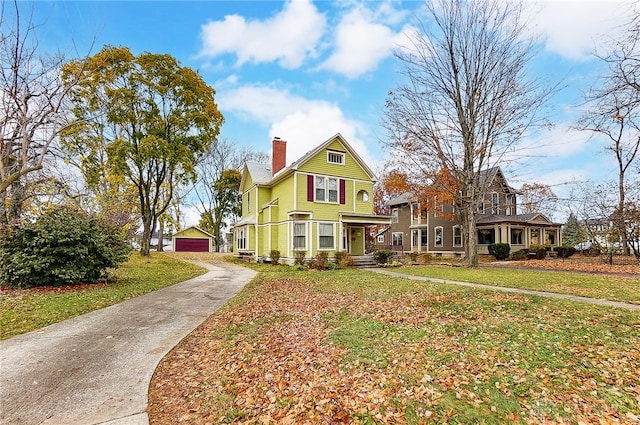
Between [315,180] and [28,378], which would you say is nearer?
[28,378]

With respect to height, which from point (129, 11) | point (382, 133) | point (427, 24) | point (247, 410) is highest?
point (427, 24)

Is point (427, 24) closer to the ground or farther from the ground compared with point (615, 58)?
farther from the ground

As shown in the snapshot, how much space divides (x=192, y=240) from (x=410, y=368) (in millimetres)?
40205

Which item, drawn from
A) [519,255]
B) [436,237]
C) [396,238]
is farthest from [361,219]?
[396,238]

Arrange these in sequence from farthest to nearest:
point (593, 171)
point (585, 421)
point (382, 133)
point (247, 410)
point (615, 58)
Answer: point (593, 171)
point (382, 133)
point (615, 58)
point (247, 410)
point (585, 421)

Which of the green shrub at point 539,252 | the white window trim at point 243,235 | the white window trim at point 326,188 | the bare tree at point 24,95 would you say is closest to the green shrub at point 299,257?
the white window trim at point 326,188

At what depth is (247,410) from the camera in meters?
3.51

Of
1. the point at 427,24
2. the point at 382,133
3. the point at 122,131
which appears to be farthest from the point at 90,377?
the point at 122,131

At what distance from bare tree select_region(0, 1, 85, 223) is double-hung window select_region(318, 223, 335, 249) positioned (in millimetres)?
13248

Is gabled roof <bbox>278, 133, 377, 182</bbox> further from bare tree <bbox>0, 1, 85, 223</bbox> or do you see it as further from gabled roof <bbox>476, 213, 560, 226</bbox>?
gabled roof <bbox>476, 213, 560, 226</bbox>

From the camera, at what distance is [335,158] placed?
2105 centimetres

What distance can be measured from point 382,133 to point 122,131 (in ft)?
57.1

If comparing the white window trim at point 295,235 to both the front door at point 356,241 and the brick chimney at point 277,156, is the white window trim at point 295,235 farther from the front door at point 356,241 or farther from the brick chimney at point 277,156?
the brick chimney at point 277,156

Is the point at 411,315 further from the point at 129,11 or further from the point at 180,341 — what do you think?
the point at 129,11
